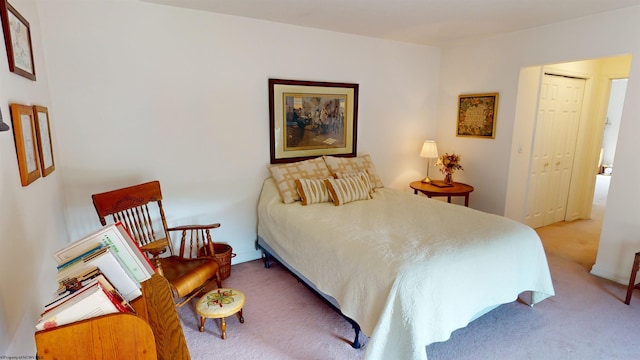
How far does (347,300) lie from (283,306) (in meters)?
0.78

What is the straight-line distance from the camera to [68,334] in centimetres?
79

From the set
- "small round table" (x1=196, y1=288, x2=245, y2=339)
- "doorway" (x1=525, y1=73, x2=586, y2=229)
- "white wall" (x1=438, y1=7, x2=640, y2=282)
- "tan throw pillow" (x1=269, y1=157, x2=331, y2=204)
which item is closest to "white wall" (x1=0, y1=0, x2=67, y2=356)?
"small round table" (x1=196, y1=288, x2=245, y2=339)

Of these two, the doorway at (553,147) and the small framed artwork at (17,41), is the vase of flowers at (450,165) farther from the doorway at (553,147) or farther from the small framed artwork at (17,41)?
the small framed artwork at (17,41)

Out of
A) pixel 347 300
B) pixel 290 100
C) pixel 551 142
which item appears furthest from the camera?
pixel 551 142

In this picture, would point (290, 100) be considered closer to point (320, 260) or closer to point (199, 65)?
point (199, 65)

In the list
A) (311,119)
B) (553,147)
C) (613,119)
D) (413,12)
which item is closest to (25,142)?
(311,119)

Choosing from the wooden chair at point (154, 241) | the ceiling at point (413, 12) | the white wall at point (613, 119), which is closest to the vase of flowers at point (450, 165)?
the ceiling at point (413, 12)

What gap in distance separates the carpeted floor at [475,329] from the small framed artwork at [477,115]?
182cm

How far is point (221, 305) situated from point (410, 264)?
4.08 ft

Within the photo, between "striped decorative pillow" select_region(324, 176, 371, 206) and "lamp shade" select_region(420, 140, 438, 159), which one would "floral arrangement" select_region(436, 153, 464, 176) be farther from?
"striped decorative pillow" select_region(324, 176, 371, 206)

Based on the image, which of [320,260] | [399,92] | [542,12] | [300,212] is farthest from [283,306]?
[542,12]

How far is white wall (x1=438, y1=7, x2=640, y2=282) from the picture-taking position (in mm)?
2799

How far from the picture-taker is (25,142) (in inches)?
62.2

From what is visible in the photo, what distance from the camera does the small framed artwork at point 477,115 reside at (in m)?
3.88
